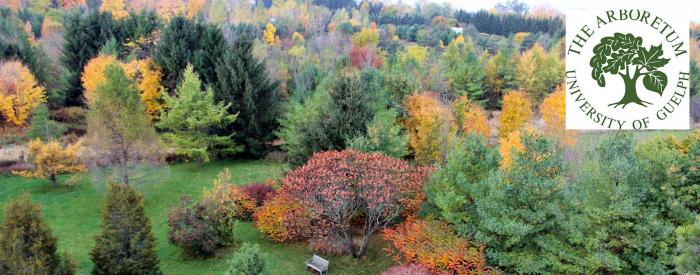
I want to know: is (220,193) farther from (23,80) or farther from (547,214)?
(23,80)

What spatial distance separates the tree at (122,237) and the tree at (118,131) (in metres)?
8.28

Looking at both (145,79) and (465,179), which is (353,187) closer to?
(465,179)

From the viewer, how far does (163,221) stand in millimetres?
21203

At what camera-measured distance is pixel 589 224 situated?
15.0 m

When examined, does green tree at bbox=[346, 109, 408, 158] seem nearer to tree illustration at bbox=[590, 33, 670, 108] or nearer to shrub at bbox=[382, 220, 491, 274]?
shrub at bbox=[382, 220, 491, 274]

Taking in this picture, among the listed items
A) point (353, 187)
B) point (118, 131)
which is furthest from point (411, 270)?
point (118, 131)

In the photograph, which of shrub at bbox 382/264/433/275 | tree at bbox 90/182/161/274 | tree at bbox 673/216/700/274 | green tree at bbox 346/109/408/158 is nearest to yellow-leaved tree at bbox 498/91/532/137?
green tree at bbox 346/109/408/158

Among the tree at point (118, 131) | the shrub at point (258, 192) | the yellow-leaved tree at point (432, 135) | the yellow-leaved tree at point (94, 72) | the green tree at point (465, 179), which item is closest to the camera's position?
the green tree at point (465, 179)

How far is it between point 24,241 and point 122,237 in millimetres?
2665

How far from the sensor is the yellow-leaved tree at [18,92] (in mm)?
31266

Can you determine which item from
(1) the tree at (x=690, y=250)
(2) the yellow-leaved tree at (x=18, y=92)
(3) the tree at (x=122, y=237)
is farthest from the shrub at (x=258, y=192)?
(2) the yellow-leaved tree at (x=18, y=92)

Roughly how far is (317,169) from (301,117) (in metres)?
11.2

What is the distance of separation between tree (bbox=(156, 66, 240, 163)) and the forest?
0.13 meters

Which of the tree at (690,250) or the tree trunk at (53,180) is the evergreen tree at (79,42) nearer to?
the tree trunk at (53,180)
